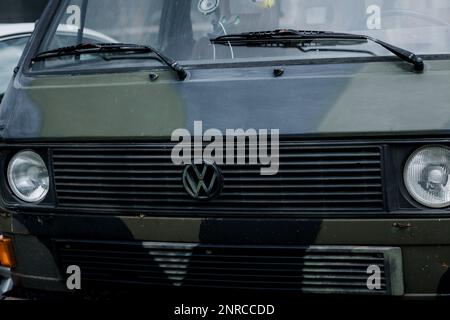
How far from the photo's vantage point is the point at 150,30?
12.8ft

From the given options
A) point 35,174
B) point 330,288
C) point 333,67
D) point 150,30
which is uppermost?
point 150,30

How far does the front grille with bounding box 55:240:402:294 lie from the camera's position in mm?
3137

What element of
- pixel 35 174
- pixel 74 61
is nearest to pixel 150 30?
pixel 74 61

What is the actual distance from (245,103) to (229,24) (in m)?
0.68

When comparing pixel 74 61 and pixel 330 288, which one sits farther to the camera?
pixel 74 61

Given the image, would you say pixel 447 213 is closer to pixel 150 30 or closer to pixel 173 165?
pixel 173 165

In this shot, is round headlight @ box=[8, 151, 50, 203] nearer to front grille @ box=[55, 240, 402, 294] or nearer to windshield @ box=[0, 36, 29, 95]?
front grille @ box=[55, 240, 402, 294]

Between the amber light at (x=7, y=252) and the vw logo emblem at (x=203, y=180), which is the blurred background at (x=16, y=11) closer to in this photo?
the amber light at (x=7, y=252)

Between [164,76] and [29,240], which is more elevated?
[164,76]

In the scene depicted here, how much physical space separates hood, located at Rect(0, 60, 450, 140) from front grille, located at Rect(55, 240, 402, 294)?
46 centimetres

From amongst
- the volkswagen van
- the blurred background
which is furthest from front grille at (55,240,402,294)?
the blurred background

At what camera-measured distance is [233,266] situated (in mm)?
3281

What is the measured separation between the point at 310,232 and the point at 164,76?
2.99 ft

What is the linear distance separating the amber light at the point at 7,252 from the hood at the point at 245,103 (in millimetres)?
476
